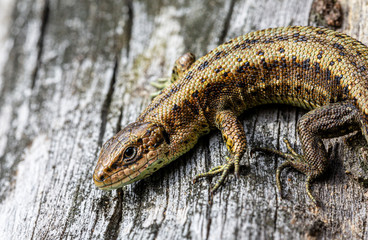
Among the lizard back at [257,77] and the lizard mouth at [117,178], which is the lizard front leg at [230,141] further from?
the lizard mouth at [117,178]

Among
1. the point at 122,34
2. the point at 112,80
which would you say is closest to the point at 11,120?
the point at 112,80

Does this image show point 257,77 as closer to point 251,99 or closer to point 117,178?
point 251,99

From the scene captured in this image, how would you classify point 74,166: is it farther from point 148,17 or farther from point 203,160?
point 148,17

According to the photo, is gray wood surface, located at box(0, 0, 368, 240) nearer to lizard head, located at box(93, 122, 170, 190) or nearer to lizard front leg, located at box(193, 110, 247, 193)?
lizard front leg, located at box(193, 110, 247, 193)

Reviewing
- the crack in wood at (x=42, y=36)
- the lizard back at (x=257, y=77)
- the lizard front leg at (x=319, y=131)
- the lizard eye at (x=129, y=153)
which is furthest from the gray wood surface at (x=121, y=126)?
the lizard eye at (x=129, y=153)

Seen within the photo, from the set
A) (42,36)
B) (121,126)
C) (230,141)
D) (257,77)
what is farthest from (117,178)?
(42,36)

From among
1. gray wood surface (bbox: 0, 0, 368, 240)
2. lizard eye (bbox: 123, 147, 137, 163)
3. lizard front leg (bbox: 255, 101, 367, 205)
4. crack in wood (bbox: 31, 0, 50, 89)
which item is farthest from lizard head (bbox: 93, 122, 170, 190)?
crack in wood (bbox: 31, 0, 50, 89)

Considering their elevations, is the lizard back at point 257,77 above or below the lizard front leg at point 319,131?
above

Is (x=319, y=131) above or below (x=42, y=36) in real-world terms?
below
